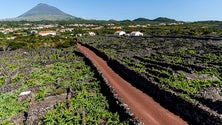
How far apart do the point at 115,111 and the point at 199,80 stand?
1805 cm

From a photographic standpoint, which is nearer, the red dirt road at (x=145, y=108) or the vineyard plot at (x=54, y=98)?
the red dirt road at (x=145, y=108)

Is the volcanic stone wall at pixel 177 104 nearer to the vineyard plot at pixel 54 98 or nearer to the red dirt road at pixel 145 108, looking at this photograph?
the red dirt road at pixel 145 108

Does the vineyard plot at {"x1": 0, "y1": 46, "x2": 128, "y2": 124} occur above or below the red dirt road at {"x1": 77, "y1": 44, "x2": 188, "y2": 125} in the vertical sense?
below

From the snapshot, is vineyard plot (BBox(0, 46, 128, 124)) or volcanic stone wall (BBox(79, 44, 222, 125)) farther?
vineyard plot (BBox(0, 46, 128, 124))

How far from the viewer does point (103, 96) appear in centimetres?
3903

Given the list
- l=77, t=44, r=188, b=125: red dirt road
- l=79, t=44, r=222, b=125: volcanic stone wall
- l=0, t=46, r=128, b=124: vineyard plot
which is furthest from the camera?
l=0, t=46, r=128, b=124: vineyard plot

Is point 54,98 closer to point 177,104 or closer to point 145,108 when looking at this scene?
point 145,108

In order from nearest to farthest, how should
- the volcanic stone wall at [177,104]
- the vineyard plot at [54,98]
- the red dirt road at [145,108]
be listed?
1. the volcanic stone wall at [177,104]
2. the red dirt road at [145,108]
3. the vineyard plot at [54,98]

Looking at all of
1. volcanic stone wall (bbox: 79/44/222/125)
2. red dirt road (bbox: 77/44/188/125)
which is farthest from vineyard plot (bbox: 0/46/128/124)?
volcanic stone wall (bbox: 79/44/222/125)

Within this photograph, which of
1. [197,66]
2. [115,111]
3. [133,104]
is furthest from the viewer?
[197,66]

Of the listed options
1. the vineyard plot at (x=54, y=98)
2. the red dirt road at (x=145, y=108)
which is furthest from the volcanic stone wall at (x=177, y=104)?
the vineyard plot at (x=54, y=98)

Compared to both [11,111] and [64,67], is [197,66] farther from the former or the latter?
[11,111]

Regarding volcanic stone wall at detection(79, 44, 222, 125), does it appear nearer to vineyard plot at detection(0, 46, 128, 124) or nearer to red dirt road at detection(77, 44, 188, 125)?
red dirt road at detection(77, 44, 188, 125)

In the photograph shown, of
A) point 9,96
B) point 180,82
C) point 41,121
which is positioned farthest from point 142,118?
point 9,96
